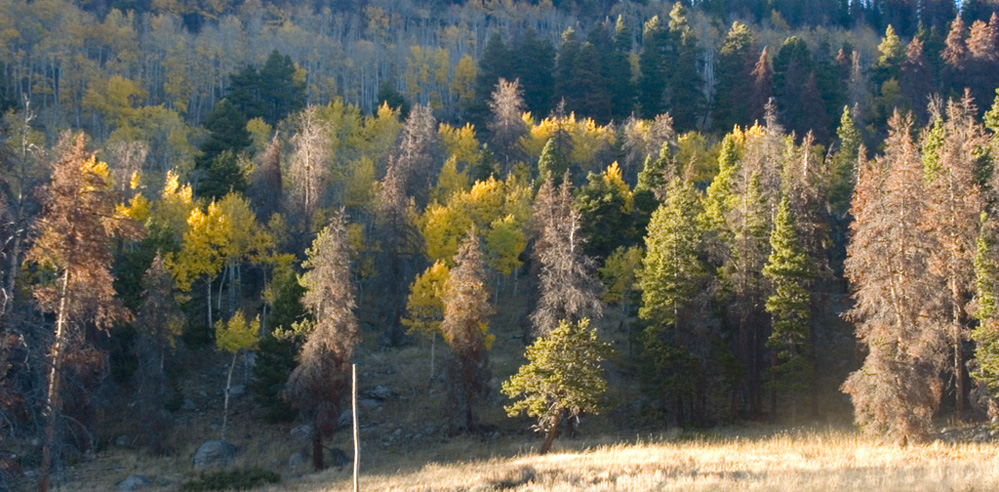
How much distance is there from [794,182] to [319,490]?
2753 cm

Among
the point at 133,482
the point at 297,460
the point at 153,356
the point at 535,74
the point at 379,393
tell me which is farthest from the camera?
the point at 535,74

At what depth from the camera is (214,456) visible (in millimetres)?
33125

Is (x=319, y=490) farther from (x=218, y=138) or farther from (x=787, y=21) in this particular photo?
(x=787, y=21)

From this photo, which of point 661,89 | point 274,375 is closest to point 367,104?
point 661,89

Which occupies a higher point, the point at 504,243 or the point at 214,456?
the point at 504,243

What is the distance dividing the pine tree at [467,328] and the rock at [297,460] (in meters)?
6.68

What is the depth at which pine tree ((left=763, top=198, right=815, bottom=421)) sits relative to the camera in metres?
35.9

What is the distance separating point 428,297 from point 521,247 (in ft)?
32.4

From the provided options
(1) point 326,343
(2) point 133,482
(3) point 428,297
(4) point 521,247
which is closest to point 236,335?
(1) point 326,343

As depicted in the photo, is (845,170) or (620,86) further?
(620,86)

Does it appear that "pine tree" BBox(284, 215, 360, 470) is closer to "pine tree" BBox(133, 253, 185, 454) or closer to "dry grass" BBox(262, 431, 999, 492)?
"dry grass" BBox(262, 431, 999, 492)

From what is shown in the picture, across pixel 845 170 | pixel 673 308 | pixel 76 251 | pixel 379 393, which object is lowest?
pixel 379 393

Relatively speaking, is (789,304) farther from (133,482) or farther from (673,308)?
(133,482)

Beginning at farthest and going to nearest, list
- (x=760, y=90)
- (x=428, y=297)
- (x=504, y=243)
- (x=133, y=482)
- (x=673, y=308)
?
(x=760, y=90), (x=504, y=243), (x=428, y=297), (x=673, y=308), (x=133, y=482)
